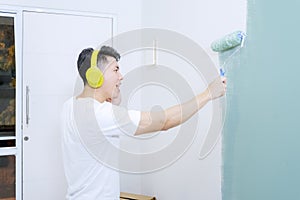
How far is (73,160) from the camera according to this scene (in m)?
1.53

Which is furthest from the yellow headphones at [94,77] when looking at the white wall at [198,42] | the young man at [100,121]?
the white wall at [198,42]

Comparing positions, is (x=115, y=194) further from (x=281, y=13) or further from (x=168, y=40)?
(x=168, y=40)

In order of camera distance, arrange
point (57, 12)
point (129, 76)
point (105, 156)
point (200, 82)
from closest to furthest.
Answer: point (105, 156)
point (200, 82)
point (57, 12)
point (129, 76)

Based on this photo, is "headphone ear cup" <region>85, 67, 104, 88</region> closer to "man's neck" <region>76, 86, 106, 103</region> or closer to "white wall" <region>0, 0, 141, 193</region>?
"man's neck" <region>76, 86, 106, 103</region>

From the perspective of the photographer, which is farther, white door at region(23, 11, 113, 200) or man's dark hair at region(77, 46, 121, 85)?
white door at region(23, 11, 113, 200)

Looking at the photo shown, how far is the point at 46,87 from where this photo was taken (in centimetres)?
261

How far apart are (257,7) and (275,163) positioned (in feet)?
1.99

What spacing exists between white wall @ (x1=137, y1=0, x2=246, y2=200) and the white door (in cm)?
71

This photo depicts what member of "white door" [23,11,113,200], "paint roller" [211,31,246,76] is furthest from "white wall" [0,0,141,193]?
"paint roller" [211,31,246,76]

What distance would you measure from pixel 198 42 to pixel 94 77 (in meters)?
0.82

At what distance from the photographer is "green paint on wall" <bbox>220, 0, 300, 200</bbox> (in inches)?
44.8

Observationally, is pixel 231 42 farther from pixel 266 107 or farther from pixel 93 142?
pixel 93 142

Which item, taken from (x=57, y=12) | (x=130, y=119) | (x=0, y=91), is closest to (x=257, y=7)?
(x=130, y=119)

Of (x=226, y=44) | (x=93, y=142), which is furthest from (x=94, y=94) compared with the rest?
(x=226, y=44)
